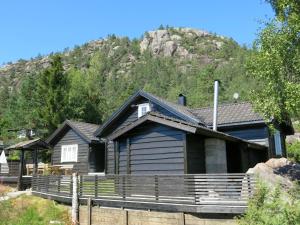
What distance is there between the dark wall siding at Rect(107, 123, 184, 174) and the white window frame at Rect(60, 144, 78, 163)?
12286 mm

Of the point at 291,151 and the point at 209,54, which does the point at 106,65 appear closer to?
the point at 209,54

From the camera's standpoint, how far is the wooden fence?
495 inches

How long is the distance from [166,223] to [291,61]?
313 inches

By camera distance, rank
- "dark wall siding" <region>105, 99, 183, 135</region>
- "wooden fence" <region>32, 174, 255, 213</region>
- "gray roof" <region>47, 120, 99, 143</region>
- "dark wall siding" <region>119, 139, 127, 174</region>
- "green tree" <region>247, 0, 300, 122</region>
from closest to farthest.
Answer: "wooden fence" <region>32, 174, 255, 213</region> < "green tree" <region>247, 0, 300, 122</region> < "dark wall siding" <region>119, 139, 127, 174</region> < "dark wall siding" <region>105, 99, 183, 135</region> < "gray roof" <region>47, 120, 99, 143</region>

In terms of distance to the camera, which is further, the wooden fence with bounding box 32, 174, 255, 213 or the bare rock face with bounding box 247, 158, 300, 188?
the bare rock face with bounding box 247, 158, 300, 188

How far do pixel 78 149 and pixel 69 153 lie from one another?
41.7 inches

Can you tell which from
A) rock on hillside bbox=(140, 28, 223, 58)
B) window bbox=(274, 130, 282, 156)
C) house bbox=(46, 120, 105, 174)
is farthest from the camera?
rock on hillside bbox=(140, 28, 223, 58)

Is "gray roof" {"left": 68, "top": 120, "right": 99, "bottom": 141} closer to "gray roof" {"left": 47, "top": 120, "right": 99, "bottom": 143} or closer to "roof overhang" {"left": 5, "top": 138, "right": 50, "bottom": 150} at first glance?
"gray roof" {"left": 47, "top": 120, "right": 99, "bottom": 143}

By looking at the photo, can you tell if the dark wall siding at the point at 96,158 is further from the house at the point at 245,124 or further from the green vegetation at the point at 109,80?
the green vegetation at the point at 109,80

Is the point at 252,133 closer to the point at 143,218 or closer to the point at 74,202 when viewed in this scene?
the point at 143,218

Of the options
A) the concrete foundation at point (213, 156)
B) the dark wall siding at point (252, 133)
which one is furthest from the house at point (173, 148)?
the dark wall siding at point (252, 133)

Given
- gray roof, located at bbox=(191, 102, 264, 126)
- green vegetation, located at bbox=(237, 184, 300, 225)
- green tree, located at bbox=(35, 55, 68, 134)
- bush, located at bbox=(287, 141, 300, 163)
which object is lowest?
green vegetation, located at bbox=(237, 184, 300, 225)

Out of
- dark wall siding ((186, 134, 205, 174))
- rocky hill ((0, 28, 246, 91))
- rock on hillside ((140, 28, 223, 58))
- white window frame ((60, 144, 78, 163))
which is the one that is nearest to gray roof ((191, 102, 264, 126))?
dark wall siding ((186, 134, 205, 174))

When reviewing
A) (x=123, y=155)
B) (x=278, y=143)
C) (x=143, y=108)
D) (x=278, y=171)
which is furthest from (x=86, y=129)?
(x=278, y=171)
